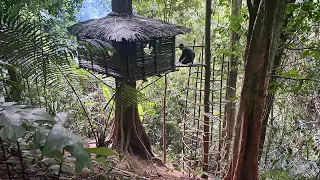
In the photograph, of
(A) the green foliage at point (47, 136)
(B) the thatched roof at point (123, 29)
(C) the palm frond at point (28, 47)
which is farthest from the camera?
(B) the thatched roof at point (123, 29)

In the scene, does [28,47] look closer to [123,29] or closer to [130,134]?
[123,29]

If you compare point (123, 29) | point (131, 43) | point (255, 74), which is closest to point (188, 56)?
point (131, 43)

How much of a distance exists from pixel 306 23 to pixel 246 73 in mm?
1110

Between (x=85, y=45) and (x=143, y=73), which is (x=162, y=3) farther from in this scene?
(x=85, y=45)

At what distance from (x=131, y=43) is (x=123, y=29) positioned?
390 mm

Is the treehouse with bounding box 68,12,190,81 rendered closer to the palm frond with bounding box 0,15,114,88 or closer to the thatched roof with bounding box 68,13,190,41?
the thatched roof with bounding box 68,13,190,41

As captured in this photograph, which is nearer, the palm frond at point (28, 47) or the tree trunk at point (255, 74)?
Answer: the tree trunk at point (255, 74)

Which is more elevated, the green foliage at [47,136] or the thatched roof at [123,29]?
the thatched roof at [123,29]

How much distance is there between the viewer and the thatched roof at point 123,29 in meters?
4.39

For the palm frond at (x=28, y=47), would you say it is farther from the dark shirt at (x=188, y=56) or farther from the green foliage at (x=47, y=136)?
the dark shirt at (x=188, y=56)

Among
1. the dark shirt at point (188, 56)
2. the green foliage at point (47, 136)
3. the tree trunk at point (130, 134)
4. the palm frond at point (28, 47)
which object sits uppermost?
the palm frond at point (28, 47)

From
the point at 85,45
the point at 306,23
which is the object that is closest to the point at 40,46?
the point at 85,45

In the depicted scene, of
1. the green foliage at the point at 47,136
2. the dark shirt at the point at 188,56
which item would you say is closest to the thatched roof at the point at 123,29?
the dark shirt at the point at 188,56

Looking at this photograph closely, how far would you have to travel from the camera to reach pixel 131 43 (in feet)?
15.8
